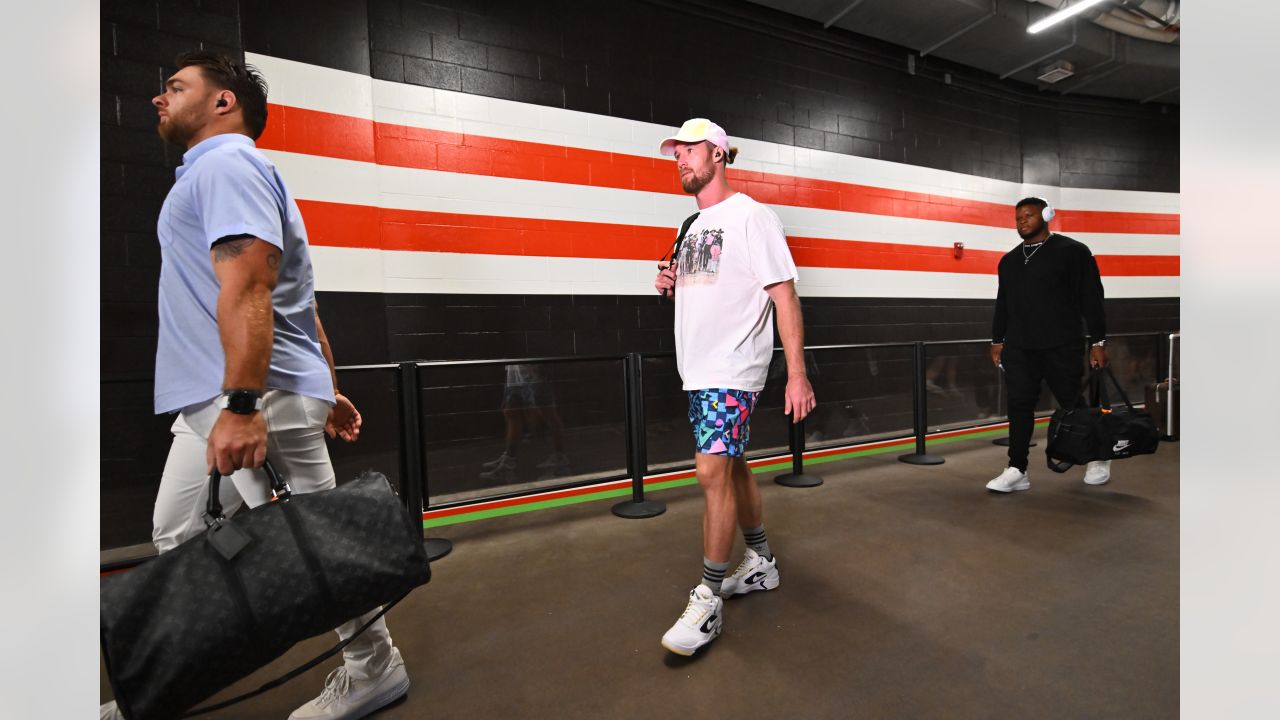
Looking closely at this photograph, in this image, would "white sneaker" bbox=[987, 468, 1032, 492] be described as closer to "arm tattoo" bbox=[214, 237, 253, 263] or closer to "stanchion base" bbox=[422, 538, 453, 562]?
"stanchion base" bbox=[422, 538, 453, 562]

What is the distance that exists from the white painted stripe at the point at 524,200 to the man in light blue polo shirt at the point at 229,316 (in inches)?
75.0

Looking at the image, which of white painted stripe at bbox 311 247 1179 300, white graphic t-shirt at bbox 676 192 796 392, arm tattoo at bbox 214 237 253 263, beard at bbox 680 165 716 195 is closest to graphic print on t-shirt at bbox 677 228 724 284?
white graphic t-shirt at bbox 676 192 796 392

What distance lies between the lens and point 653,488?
13.1 ft

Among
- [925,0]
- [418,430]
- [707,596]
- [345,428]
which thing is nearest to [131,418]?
[418,430]

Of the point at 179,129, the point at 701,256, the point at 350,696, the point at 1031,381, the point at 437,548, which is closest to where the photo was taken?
the point at 179,129

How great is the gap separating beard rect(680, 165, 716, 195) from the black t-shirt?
98.5 inches

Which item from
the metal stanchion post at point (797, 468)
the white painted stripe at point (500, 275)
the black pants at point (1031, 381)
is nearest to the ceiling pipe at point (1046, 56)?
the white painted stripe at point (500, 275)

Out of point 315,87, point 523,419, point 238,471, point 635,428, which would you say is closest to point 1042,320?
point 635,428

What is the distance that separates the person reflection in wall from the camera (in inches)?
140

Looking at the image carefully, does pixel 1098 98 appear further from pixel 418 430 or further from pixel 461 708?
pixel 461 708

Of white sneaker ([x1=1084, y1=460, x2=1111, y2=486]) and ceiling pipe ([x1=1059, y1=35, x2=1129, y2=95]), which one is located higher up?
ceiling pipe ([x1=1059, y1=35, x2=1129, y2=95])

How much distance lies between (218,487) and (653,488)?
301cm

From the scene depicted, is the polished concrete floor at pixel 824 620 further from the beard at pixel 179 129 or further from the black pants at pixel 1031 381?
the beard at pixel 179 129

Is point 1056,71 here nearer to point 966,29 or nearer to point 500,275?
point 966,29
